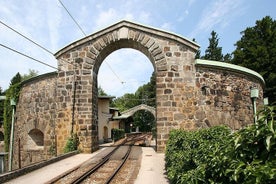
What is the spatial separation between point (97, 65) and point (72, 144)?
15.1ft

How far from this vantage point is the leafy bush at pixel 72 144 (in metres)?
12.6

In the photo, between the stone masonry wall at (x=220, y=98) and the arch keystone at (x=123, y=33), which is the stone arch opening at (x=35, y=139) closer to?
the arch keystone at (x=123, y=33)

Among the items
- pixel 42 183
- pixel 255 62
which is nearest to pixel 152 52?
pixel 42 183

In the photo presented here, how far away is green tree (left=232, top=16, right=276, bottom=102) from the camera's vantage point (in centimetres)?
2480

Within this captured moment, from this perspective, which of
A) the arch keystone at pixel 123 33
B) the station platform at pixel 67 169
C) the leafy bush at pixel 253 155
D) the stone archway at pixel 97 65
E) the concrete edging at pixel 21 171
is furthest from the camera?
the arch keystone at pixel 123 33

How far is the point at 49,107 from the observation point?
1381 centimetres

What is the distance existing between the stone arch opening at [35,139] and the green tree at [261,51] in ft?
69.3

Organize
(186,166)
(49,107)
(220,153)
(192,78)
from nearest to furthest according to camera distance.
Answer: (220,153)
(186,166)
(192,78)
(49,107)

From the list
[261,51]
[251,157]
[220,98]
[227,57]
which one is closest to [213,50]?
[227,57]

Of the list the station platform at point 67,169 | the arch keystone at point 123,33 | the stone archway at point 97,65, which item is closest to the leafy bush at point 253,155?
the station platform at point 67,169

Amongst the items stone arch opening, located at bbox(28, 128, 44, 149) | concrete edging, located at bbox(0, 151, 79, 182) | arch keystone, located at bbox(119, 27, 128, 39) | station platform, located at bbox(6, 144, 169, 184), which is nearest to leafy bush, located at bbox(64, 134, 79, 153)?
concrete edging, located at bbox(0, 151, 79, 182)

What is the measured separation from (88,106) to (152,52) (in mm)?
4502

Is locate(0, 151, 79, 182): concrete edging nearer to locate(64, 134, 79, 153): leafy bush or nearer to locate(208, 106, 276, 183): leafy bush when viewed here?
locate(64, 134, 79, 153): leafy bush

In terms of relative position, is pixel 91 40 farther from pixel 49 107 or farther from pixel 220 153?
pixel 220 153
